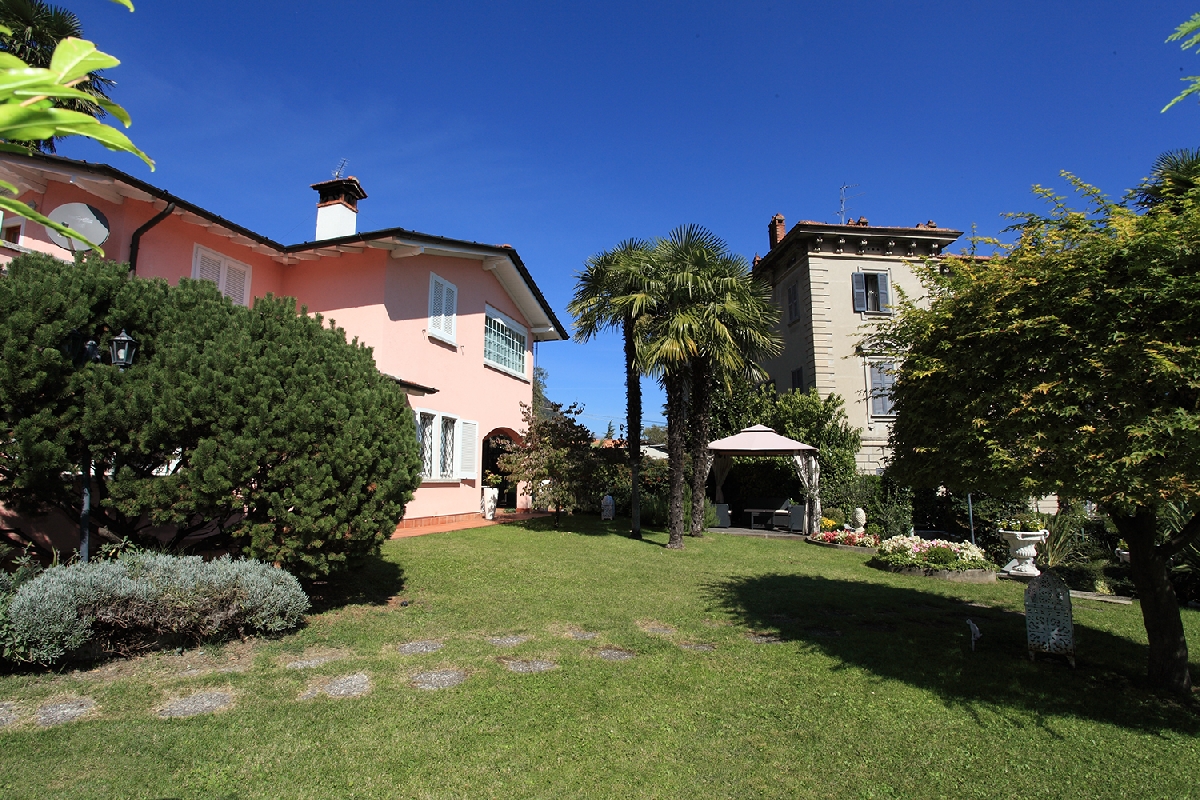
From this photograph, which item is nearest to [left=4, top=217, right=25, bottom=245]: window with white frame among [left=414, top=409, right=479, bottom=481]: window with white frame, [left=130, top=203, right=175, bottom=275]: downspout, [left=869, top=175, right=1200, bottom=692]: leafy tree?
[left=130, top=203, right=175, bottom=275]: downspout

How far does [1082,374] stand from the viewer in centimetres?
521

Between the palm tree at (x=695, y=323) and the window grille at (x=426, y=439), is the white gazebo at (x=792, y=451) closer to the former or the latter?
the palm tree at (x=695, y=323)

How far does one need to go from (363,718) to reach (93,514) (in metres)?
4.47

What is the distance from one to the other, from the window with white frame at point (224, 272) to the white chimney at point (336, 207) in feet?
8.31

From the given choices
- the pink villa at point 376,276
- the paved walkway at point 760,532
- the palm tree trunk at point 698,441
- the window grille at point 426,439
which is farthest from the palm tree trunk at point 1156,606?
the window grille at point 426,439

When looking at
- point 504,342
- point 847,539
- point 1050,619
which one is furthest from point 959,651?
point 504,342

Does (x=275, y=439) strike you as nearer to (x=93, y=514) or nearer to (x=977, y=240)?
(x=93, y=514)

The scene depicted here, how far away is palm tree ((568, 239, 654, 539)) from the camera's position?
15.1 m

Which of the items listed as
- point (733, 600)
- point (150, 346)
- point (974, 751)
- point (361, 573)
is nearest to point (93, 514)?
point (150, 346)

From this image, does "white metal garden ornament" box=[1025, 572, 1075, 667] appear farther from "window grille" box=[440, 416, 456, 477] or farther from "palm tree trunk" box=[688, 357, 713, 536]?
"window grille" box=[440, 416, 456, 477]

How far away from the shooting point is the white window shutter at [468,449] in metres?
16.9

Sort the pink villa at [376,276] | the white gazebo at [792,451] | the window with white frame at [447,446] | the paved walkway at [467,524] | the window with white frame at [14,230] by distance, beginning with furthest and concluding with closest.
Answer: the white gazebo at [792,451] < the window with white frame at [447,446] < the paved walkway at [467,524] < the pink villa at [376,276] < the window with white frame at [14,230]

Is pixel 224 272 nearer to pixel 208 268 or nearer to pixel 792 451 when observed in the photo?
pixel 208 268

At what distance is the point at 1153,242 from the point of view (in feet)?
16.0
